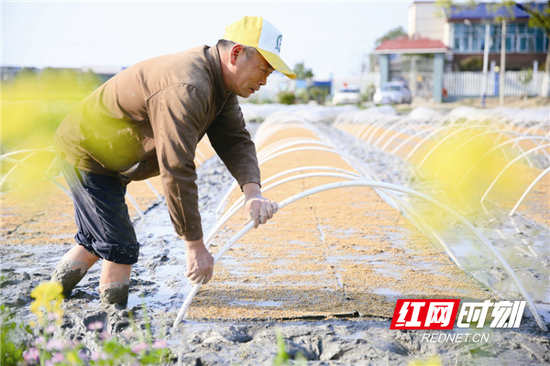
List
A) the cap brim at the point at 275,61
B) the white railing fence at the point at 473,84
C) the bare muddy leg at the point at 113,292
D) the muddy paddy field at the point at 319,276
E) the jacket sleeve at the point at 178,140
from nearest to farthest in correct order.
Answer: the jacket sleeve at the point at 178,140, the cap brim at the point at 275,61, the muddy paddy field at the point at 319,276, the bare muddy leg at the point at 113,292, the white railing fence at the point at 473,84

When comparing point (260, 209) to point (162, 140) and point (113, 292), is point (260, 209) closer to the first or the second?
point (162, 140)

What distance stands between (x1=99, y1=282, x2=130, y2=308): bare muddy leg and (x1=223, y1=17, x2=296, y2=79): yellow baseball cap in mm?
1491

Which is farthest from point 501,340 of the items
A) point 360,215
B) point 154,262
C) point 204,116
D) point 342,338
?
point 360,215

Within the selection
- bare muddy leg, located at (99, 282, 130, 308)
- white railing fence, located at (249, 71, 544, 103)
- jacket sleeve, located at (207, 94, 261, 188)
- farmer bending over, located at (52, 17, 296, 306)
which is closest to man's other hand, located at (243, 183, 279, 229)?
farmer bending over, located at (52, 17, 296, 306)

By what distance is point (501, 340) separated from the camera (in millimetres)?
2688

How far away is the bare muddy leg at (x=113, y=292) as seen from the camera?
295cm

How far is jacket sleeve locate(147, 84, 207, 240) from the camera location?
2.18 m

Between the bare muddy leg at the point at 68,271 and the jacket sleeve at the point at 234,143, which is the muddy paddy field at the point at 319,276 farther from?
the jacket sleeve at the point at 234,143

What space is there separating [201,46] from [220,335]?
1.41 m

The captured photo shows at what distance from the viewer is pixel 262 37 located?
7.68 feet

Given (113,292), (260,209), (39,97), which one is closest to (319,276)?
(260,209)

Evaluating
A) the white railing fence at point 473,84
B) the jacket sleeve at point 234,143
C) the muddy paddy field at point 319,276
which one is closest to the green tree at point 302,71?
the white railing fence at point 473,84

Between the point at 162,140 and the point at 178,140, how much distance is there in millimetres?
77

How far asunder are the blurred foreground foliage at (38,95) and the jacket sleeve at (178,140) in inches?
21.5
